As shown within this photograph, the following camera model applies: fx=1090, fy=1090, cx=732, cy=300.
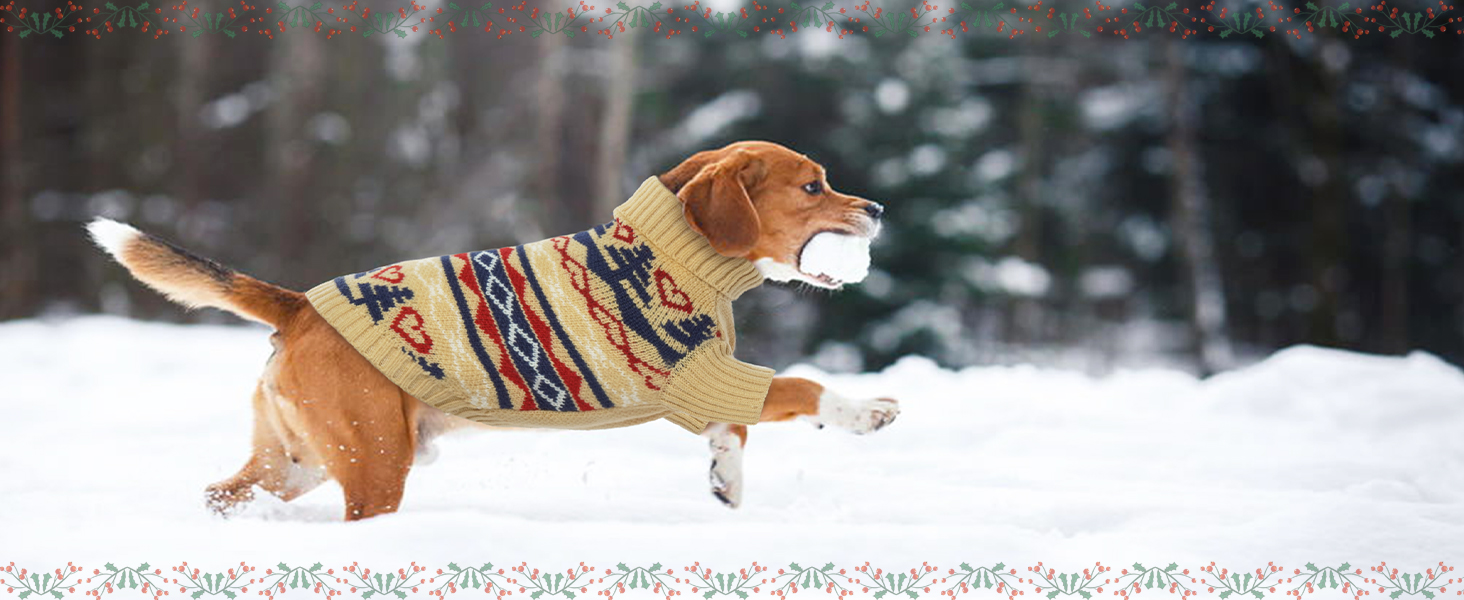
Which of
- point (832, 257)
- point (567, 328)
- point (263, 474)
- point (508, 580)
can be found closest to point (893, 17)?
point (832, 257)

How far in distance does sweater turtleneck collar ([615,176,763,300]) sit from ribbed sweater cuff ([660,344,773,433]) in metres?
0.25

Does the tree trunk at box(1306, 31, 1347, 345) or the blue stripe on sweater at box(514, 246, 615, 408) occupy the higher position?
the tree trunk at box(1306, 31, 1347, 345)

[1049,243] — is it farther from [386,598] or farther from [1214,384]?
[386,598]

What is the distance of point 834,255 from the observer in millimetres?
3623

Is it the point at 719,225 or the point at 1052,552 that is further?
the point at 719,225

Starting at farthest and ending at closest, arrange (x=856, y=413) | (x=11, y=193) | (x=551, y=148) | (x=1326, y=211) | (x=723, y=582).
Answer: (x=551, y=148) → (x=11, y=193) → (x=1326, y=211) → (x=856, y=413) → (x=723, y=582)

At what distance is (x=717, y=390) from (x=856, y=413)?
1.56 feet

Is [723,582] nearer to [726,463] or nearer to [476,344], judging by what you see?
[726,463]

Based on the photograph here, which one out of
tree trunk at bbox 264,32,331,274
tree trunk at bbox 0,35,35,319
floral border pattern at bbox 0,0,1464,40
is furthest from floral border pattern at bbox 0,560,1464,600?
tree trunk at bbox 0,35,35,319

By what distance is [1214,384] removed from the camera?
675 centimetres

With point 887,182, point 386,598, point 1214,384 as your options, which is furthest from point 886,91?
point 386,598

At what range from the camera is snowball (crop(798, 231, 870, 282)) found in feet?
11.9

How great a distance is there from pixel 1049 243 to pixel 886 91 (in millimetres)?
8769

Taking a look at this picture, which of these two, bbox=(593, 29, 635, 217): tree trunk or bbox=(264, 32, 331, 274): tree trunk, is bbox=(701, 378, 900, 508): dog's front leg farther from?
bbox=(264, 32, 331, 274): tree trunk
